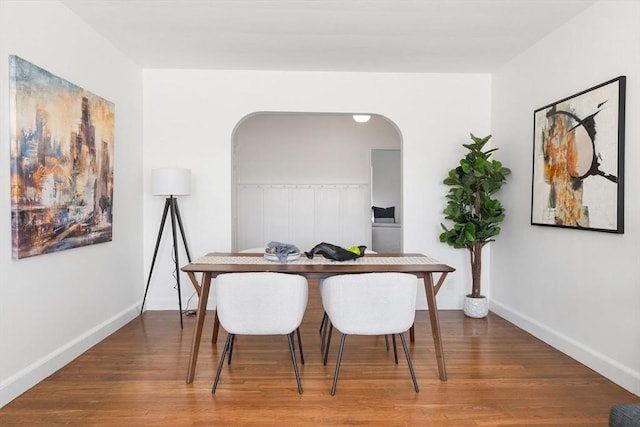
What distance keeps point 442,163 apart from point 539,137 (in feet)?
3.57

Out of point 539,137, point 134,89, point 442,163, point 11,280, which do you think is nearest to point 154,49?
point 134,89

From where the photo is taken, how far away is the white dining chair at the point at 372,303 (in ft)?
8.00

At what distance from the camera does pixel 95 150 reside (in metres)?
3.26

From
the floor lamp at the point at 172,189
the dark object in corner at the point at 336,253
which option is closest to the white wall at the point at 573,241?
the dark object in corner at the point at 336,253

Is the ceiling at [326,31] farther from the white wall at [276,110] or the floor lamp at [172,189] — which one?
the floor lamp at [172,189]

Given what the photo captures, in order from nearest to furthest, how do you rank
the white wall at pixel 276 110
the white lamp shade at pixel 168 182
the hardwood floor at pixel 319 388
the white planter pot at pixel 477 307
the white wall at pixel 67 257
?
the hardwood floor at pixel 319 388 < the white wall at pixel 67 257 < the white lamp shade at pixel 168 182 < the white planter pot at pixel 477 307 < the white wall at pixel 276 110

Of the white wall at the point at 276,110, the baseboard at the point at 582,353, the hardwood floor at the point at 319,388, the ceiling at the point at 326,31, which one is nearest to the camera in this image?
the hardwood floor at the point at 319,388

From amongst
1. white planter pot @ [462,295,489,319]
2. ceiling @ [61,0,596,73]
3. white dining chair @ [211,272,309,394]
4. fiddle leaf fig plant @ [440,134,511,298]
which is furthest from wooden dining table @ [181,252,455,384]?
ceiling @ [61,0,596,73]

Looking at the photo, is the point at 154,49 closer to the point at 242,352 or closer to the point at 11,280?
the point at 11,280

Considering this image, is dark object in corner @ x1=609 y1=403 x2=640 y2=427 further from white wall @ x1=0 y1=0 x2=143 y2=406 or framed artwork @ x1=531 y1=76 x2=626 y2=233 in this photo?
white wall @ x1=0 y1=0 x2=143 y2=406

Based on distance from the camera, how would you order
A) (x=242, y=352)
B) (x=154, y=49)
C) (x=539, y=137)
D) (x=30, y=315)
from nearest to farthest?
(x=30, y=315) → (x=242, y=352) → (x=539, y=137) → (x=154, y=49)

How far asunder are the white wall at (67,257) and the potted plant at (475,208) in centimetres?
312

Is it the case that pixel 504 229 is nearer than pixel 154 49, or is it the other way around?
pixel 154 49

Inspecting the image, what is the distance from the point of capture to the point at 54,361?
2764 millimetres
